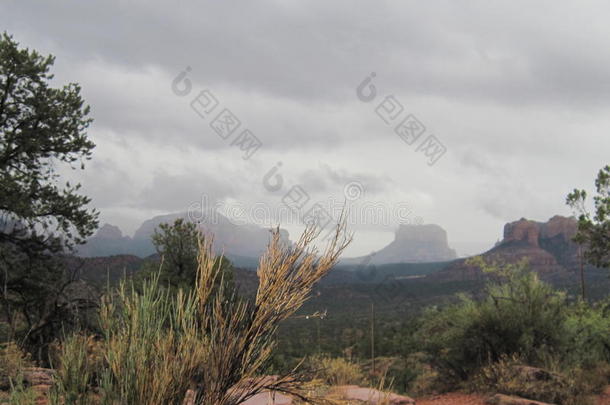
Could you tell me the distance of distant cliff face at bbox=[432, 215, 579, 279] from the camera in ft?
349

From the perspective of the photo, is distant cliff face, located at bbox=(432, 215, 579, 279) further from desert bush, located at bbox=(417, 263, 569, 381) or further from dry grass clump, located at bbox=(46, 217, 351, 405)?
dry grass clump, located at bbox=(46, 217, 351, 405)

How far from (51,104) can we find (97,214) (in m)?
3.93

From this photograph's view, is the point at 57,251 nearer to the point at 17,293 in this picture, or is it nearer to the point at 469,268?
the point at 17,293

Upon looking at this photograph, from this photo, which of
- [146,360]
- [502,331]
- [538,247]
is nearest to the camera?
[146,360]

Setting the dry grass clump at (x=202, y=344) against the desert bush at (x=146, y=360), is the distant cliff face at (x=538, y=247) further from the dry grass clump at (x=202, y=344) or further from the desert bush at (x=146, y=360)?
the desert bush at (x=146, y=360)

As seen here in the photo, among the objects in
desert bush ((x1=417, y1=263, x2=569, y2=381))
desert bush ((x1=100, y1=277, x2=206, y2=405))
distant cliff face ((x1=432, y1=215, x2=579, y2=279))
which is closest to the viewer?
desert bush ((x1=100, y1=277, x2=206, y2=405))

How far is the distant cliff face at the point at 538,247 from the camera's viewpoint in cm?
10631

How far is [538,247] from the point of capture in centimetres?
11981

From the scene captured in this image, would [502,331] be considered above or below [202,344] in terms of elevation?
below

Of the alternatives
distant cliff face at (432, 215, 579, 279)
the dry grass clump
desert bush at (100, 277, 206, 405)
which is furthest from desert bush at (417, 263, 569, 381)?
distant cliff face at (432, 215, 579, 279)

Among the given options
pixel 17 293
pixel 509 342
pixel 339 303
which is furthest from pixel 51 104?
pixel 339 303

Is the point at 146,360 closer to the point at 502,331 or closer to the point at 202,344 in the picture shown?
the point at 202,344

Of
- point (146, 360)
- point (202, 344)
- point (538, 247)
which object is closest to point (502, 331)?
point (202, 344)

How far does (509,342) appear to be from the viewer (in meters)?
14.2
